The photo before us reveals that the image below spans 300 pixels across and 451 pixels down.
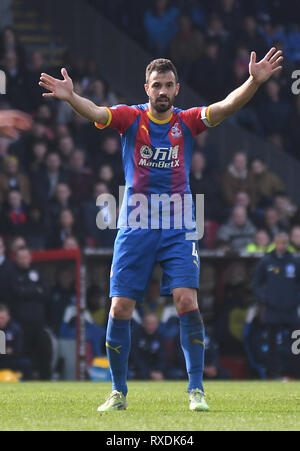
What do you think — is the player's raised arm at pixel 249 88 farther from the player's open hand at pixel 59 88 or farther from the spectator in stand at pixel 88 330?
the spectator in stand at pixel 88 330

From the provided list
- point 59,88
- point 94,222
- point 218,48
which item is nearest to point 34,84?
point 94,222

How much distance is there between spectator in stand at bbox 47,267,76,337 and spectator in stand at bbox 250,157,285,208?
400 cm

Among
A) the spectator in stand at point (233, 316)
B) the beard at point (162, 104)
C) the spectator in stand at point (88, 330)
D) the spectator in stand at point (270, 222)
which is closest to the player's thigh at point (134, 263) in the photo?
the beard at point (162, 104)

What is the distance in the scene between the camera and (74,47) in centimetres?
1959

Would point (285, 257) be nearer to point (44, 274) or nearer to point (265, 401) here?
point (44, 274)

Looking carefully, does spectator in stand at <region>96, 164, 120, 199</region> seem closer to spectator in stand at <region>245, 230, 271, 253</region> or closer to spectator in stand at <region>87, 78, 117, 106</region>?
spectator in stand at <region>87, 78, 117, 106</region>

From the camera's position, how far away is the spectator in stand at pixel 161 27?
19.3 m

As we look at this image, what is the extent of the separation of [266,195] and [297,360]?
347cm

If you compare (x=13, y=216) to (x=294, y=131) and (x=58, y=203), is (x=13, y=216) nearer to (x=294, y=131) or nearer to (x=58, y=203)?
(x=58, y=203)

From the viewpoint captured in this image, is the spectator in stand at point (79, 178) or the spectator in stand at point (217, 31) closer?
the spectator in stand at point (79, 178)

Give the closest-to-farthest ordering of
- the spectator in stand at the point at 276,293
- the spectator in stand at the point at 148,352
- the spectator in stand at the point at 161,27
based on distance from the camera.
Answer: the spectator in stand at the point at 148,352 < the spectator in stand at the point at 276,293 < the spectator in stand at the point at 161,27

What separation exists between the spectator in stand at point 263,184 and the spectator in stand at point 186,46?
107 inches

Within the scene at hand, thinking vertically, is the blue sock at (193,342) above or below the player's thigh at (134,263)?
below

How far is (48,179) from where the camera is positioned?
15383 millimetres
